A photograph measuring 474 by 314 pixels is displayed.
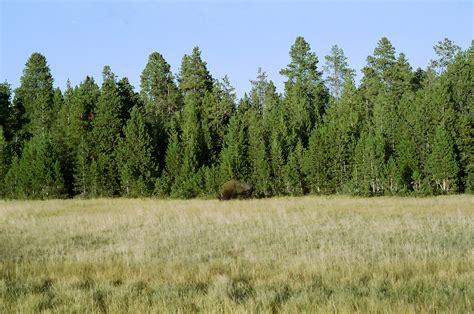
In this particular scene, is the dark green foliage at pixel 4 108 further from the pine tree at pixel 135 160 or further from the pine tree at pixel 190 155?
the pine tree at pixel 190 155

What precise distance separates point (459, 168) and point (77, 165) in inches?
1238

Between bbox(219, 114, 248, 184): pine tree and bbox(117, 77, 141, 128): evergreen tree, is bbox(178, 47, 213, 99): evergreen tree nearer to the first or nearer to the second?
bbox(117, 77, 141, 128): evergreen tree

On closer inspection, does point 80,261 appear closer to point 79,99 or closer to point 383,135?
point 383,135

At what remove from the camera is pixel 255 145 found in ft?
138

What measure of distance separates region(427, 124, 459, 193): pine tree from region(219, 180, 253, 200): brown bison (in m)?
14.4

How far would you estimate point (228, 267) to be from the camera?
952cm

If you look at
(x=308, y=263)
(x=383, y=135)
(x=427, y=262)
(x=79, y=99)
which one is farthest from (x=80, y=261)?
(x=79, y=99)

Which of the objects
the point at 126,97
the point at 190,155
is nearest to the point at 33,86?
the point at 126,97

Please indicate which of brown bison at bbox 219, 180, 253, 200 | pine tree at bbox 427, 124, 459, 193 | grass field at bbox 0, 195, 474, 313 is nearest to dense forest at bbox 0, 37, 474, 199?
pine tree at bbox 427, 124, 459, 193

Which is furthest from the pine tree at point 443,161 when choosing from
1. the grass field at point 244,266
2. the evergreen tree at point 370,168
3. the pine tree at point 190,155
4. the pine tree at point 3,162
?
the pine tree at point 3,162

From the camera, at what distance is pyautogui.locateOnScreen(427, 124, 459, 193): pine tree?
35375 mm

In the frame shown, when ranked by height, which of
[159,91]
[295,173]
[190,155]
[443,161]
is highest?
[159,91]

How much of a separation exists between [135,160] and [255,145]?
1058 centimetres

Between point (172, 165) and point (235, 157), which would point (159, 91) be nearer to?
point (172, 165)
